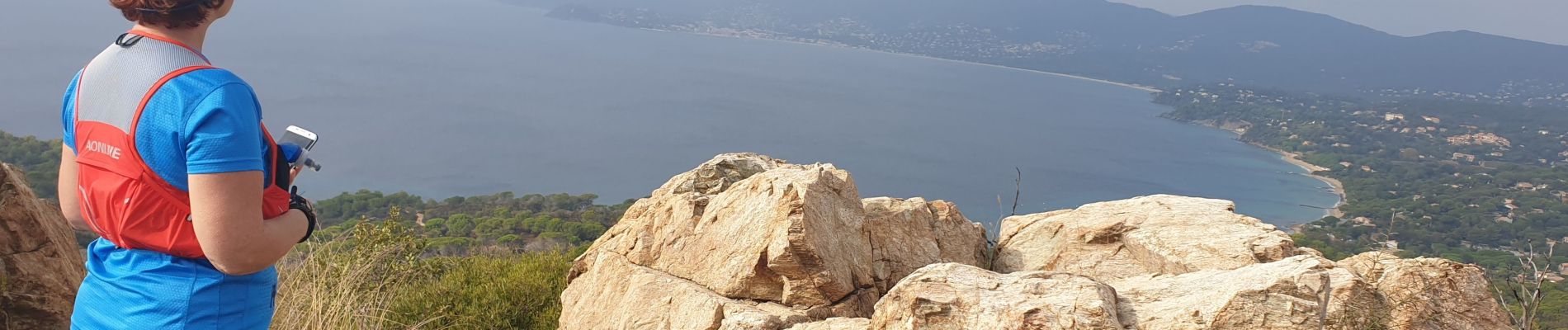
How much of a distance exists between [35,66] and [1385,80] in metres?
260

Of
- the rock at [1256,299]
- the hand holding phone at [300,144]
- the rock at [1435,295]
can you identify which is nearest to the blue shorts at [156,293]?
the hand holding phone at [300,144]

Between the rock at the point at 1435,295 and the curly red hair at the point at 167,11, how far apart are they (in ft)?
16.0

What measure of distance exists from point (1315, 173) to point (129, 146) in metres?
108

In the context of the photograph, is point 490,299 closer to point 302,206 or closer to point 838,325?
point 838,325

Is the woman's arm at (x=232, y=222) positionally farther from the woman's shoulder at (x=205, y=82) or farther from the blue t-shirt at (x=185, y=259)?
the woman's shoulder at (x=205, y=82)

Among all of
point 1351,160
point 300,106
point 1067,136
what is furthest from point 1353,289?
point 1067,136

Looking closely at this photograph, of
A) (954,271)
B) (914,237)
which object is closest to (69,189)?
(954,271)

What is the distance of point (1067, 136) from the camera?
12419 cm

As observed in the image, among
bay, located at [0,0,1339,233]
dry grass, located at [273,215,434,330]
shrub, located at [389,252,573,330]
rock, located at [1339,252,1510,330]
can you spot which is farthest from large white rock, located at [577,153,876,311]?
bay, located at [0,0,1339,233]

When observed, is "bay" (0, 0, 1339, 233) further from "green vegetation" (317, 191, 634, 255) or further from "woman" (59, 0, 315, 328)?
"woman" (59, 0, 315, 328)

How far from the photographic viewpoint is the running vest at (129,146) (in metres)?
2.01

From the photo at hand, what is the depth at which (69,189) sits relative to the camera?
2346mm

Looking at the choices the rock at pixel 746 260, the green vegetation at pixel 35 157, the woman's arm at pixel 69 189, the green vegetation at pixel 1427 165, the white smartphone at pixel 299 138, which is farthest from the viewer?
the green vegetation at pixel 1427 165

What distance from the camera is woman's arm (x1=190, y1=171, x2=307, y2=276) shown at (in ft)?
6.46
